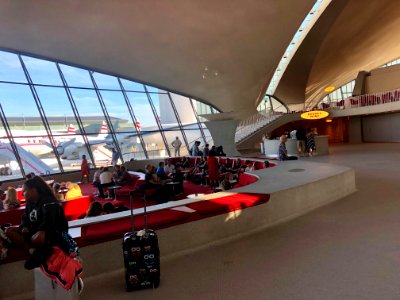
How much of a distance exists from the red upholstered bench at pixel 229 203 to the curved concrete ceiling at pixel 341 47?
18447mm

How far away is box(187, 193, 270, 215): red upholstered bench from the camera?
5.24 m

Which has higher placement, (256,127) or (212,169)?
(256,127)

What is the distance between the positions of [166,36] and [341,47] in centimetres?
2022

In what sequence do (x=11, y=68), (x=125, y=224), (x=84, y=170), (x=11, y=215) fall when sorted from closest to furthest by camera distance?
(x=125, y=224), (x=11, y=215), (x=84, y=170), (x=11, y=68)

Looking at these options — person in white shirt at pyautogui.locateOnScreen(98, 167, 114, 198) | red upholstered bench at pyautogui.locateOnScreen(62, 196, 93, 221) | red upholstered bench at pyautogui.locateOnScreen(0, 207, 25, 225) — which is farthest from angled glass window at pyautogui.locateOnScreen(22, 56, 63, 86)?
red upholstered bench at pyautogui.locateOnScreen(0, 207, 25, 225)

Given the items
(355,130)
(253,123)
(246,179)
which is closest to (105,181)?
(246,179)

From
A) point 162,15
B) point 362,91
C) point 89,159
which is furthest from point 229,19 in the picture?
point 362,91

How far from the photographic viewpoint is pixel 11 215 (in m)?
8.98

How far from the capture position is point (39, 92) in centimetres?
1875

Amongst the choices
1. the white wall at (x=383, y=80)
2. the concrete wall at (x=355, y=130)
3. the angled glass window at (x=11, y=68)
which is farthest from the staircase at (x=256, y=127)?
the angled glass window at (x=11, y=68)

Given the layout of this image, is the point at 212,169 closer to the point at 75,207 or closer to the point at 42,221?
the point at 75,207

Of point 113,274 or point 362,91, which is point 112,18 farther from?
A: point 362,91

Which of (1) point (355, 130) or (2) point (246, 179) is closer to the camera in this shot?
(2) point (246, 179)

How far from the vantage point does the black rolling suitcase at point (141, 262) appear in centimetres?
371
